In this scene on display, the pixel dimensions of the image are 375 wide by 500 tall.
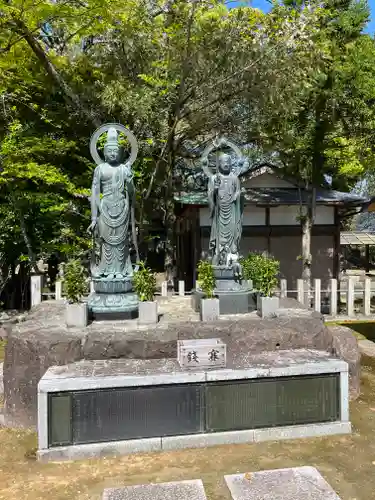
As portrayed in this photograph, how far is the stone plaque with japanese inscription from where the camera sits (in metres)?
5.81

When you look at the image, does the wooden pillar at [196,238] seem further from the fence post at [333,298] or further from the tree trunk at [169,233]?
the fence post at [333,298]

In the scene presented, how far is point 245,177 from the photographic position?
1590cm

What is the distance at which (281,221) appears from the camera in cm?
1575

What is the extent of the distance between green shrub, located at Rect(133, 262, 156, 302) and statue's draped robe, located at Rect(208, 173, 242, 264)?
5.82 ft

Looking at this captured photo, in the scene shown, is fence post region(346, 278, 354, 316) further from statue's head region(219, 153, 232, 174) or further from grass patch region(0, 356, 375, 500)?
grass patch region(0, 356, 375, 500)

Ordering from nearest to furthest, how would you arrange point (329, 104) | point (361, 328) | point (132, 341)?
point (132, 341) < point (361, 328) < point (329, 104)

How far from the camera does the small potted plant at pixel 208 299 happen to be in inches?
289

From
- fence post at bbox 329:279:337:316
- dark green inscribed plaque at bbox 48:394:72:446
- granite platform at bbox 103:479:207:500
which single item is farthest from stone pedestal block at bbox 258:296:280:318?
fence post at bbox 329:279:337:316

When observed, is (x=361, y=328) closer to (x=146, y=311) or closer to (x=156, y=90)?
(x=146, y=311)

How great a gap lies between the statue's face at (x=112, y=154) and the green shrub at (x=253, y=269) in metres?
3.38

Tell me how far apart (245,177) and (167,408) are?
1172 cm

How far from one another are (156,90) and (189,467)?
395 inches

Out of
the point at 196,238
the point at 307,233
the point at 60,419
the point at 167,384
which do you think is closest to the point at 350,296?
the point at 307,233

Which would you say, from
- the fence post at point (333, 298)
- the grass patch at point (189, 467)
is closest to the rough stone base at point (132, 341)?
the grass patch at point (189, 467)
